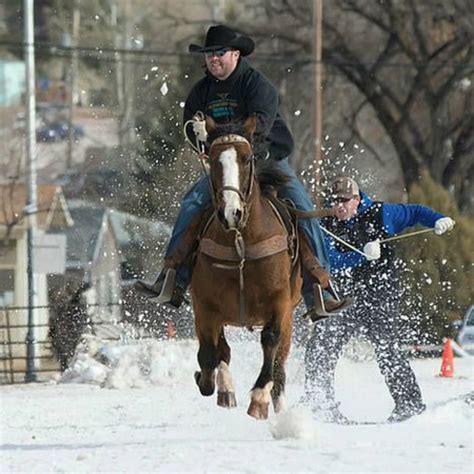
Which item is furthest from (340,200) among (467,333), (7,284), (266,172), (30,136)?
(7,284)

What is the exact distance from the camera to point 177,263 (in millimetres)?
11852

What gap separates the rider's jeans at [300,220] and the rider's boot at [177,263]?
0.12 feet

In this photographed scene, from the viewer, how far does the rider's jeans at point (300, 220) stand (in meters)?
11.9

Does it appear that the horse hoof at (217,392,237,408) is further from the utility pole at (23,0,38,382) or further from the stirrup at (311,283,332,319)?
the utility pole at (23,0,38,382)

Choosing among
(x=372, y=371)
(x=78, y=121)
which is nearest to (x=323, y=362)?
(x=372, y=371)

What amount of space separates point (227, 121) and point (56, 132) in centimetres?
2456

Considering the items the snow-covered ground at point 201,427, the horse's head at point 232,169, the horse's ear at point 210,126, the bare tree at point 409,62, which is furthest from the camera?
the bare tree at point 409,62

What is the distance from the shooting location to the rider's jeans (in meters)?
11.9

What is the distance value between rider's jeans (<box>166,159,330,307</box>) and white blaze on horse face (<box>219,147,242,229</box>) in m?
1.06

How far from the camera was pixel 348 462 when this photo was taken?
408 inches

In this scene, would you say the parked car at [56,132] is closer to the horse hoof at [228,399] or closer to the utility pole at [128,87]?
the utility pole at [128,87]

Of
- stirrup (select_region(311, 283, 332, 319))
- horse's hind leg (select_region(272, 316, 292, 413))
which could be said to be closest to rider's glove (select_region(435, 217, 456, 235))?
stirrup (select_region(311, 283, 332, 319))

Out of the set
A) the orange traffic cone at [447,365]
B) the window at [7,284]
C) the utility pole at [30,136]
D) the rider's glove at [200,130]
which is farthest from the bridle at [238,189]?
the window at [7,284]

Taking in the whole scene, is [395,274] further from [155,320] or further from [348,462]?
[155,320]
